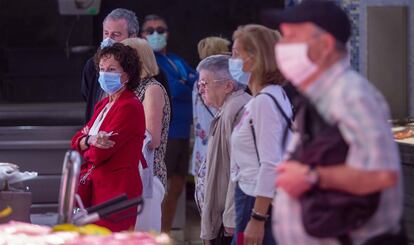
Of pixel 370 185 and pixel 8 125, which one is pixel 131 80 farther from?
pixel 8 125

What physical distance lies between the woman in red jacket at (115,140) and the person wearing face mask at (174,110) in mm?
2742

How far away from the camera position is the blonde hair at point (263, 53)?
554cm

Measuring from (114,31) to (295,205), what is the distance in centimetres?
404

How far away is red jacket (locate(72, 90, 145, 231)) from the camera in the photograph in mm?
6555

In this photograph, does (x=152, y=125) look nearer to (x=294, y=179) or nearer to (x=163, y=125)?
(x=163, y=125)

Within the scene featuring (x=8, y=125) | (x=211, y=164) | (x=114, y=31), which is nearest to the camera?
(x=211, y=164)

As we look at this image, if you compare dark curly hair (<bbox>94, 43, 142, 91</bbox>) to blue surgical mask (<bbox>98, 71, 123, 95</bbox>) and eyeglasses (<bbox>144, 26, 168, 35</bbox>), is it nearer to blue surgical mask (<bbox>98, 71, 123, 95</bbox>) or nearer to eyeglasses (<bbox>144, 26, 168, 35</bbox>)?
blue surgical mask (<bbox>98, 71, 123, 95</bbox>)

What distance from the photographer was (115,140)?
653 cm

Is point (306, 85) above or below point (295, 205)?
above

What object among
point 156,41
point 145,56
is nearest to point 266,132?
point 145,56

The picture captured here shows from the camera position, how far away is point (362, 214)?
3838mm

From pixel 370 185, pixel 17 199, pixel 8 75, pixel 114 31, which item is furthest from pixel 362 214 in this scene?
pixel 8 75

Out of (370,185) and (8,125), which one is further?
(8,125)

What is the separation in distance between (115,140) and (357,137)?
2897 mm
